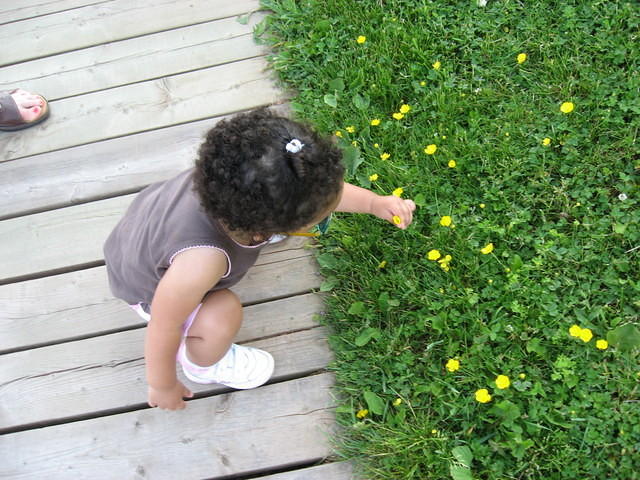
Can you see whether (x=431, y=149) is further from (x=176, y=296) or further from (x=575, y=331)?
(x=176, y=296)

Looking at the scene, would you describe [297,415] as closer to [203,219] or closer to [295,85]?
[203,219]

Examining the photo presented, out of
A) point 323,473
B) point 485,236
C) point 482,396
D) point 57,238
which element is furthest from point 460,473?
point 57,238

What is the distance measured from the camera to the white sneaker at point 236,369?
1.72 m

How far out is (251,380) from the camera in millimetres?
1762

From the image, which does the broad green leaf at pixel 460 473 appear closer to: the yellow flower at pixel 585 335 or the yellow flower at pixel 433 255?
the yellow flower at pixel 585 335

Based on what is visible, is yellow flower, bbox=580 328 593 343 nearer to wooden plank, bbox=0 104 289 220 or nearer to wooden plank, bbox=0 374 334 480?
wooden plank, bbox=0 374 334 480

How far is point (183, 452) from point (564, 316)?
125 centimetres

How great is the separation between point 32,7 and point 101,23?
42 centimetres

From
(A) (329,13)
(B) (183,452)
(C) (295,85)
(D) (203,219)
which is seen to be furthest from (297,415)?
(A) (329,13)

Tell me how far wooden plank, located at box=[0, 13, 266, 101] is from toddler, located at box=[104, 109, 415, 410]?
1.02m

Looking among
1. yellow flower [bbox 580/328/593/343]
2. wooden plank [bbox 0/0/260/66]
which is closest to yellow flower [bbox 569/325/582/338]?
yellow flower [bbox 580/328/593/343]

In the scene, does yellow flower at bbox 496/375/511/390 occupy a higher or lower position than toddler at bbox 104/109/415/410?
lower

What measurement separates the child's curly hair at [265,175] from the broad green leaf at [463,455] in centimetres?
79

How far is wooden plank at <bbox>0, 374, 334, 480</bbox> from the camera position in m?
1.70
